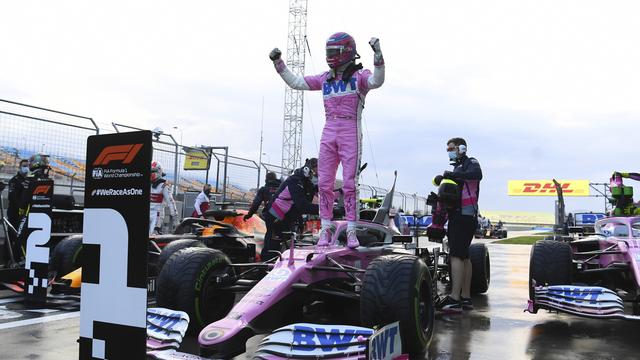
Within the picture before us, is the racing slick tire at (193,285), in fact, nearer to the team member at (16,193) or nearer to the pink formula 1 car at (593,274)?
the pink formula 1 car at (593,274)

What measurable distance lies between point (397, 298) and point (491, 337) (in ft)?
5.68

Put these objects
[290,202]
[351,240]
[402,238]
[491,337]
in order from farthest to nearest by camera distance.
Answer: [290,202] < [402,238] < [351,240] < [491,337]

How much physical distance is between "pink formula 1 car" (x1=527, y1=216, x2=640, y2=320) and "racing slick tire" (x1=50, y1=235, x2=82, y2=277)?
17.4ft

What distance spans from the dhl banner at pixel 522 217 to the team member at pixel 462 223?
60.2 m

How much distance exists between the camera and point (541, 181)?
207 ft

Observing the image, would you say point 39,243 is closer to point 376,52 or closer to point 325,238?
point 325,238

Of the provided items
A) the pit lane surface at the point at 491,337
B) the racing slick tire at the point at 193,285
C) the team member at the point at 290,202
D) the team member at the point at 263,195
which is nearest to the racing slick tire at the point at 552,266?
the pit lane surface at the point at 491,337

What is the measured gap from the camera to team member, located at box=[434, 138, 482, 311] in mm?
6102

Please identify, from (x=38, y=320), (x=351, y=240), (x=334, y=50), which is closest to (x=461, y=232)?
(x=351, y=240)

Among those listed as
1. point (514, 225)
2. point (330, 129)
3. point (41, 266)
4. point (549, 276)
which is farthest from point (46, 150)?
point (514, 225)

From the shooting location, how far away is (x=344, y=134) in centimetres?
516

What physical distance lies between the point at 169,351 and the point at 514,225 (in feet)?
209

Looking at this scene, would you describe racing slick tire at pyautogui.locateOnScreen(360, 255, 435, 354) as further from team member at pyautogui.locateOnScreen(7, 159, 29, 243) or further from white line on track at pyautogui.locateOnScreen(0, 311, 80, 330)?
team member at pyautogui.locateOnScreen(7, 159, 29, 243)

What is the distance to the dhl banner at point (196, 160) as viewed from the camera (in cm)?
1421
